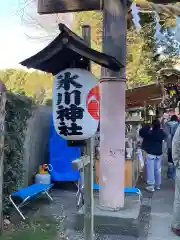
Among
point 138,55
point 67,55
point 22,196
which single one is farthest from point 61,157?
point 138,55

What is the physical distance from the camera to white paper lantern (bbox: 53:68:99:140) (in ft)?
13.2

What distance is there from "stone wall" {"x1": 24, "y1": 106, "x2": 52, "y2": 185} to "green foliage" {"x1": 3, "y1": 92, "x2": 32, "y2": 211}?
86 centimetres

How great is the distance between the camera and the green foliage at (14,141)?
6.07 metres

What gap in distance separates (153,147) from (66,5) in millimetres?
4118

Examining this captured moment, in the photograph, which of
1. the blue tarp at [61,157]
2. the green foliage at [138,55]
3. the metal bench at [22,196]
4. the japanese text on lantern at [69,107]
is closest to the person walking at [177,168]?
the japanese text on lantern at [69,107]

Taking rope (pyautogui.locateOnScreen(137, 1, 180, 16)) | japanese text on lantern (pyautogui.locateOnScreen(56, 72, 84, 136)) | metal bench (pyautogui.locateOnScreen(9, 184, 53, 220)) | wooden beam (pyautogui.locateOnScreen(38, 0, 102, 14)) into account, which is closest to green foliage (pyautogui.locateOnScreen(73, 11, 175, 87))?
wooden beam (pyautogui.locateOnScreen(38, 0, 102, 14))

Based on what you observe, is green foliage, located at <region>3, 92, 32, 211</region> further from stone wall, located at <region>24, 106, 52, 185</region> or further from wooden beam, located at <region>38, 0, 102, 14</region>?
wooden beam, located at <region>38, 0, 102, 14</region>

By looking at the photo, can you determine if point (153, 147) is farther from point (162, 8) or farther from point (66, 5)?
point (66, 5)

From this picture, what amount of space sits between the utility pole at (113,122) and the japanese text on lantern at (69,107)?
6.51 ft

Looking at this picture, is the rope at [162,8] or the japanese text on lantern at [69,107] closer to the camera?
the japanese text on lantern at [69,107]

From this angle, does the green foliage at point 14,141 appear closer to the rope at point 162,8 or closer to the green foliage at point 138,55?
the rope at point 162,8

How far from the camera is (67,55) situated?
4.07 metres

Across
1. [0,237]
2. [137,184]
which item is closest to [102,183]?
[0,237]

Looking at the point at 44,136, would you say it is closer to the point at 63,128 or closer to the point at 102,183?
the point at 102,183
